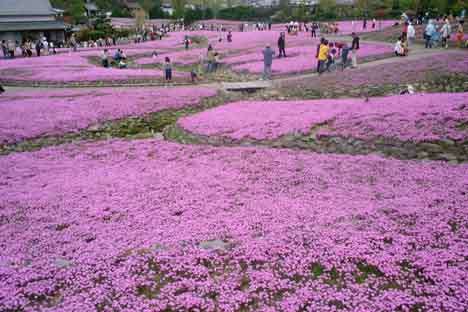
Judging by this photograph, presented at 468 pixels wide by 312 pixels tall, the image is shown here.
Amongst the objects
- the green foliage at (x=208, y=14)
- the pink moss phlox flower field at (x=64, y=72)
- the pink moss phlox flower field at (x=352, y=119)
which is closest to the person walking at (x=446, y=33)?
the pink moss phlox flower field at (x=352, y=119)

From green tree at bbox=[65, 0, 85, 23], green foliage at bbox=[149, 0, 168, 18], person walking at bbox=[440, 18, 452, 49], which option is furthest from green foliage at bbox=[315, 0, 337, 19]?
person walking at bbox=[440, 18, 452, 49]

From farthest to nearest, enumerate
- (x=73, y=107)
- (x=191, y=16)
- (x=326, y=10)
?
(x=191, y=16) < (x=326, y=10) < (x=73, y=107)

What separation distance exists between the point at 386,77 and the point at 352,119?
393 inches

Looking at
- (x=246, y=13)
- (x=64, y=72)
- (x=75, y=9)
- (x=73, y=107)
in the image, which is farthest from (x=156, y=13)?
(x=73, y=107)

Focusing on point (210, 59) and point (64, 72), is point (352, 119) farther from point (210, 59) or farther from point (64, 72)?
point (64, 72)

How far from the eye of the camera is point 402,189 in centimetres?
1109

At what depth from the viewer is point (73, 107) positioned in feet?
82.7

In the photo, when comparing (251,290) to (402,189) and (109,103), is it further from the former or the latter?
(109,103)

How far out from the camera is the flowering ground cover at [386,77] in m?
24.3

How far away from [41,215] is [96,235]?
238cm

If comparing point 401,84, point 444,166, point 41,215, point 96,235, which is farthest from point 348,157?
point 401,84

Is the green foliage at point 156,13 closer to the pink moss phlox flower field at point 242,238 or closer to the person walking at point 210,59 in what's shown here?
the person walking at point 210,59

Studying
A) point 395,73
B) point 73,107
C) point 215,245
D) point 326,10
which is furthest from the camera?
point 326,10

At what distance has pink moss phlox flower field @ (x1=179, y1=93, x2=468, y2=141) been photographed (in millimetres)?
15250
